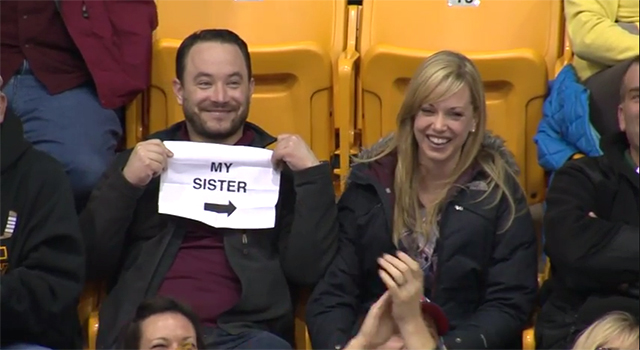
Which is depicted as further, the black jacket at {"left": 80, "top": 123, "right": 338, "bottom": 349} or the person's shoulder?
the black jacket at {"left": 80, "top": 123, "right": 338, "bottom": 349}

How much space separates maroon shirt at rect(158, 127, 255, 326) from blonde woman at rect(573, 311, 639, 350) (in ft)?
Answer: 2.60

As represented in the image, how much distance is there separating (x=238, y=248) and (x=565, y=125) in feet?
2.61

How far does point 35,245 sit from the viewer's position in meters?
2.18

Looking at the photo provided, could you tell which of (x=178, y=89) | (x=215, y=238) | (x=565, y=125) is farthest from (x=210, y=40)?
(x=565, y=125)

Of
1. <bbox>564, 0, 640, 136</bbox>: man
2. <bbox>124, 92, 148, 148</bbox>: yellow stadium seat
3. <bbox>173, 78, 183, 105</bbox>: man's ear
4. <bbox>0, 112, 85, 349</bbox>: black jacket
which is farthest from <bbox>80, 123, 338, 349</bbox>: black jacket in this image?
<bbox>564, 0, 640, 136</bbox>: man

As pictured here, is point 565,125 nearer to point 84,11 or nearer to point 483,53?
point 483,53

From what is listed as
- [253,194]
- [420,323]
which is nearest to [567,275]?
[420,323]

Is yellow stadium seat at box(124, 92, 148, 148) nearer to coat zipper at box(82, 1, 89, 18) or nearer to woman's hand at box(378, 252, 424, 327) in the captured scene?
coat zipper at box(82, 1, 89, 18)

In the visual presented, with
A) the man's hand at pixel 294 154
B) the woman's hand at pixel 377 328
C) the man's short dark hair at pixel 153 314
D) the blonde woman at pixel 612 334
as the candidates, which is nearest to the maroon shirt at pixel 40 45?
the man's hand at pixel 294 154

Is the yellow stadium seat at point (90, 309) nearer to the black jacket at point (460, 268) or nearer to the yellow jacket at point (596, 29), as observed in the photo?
the black jacket at point (460, 268)

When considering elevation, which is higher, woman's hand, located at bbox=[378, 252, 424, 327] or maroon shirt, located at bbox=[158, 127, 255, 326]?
woman's hand, located at bbox=[378, 252, 424, 327]

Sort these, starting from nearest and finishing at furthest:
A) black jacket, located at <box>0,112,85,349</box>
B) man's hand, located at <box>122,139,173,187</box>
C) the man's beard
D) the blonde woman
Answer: the blonde woman < black jacket, located at <box>0,112,85,349</box> < man's hand, located at <box>122,139,173,187</box> < the man's beard

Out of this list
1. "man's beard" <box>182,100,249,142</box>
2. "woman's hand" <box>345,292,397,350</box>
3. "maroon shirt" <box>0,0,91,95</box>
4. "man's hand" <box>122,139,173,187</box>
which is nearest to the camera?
"woman's hand" <box>345,292,397,350</box>

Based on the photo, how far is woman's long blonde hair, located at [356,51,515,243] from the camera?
2.26 m
